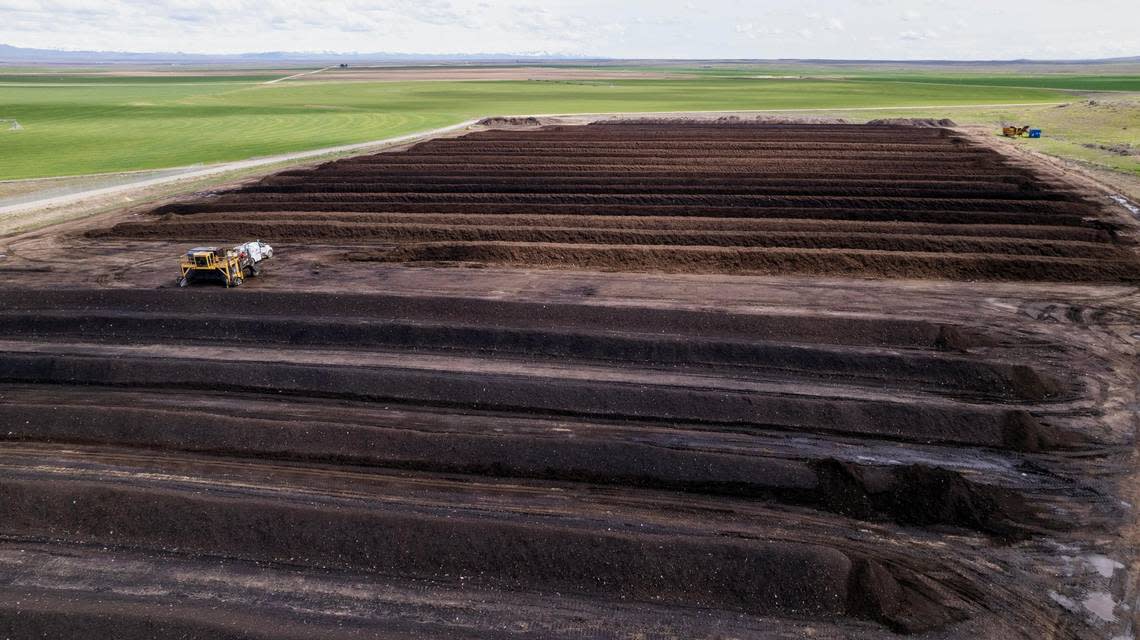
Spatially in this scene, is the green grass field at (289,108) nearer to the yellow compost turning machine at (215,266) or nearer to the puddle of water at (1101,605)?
the yellow compost turning machine at (215,266)

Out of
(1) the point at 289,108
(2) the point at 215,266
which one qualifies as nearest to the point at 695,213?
(2) the point at 215,266

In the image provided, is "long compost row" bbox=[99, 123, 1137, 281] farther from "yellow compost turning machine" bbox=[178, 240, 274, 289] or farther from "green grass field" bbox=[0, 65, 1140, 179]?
"green grass field" bbox=[0, 65, 1140, 179]

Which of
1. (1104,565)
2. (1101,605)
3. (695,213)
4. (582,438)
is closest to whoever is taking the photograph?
(1101,605)

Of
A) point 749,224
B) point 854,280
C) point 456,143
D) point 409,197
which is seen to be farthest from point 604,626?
point 456,143

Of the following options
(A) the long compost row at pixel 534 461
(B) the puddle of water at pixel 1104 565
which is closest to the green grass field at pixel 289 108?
(A) the long compost row at pixel 534 461

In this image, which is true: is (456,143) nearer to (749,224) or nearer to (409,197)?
(409,197)

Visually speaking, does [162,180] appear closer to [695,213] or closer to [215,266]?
[215,266]

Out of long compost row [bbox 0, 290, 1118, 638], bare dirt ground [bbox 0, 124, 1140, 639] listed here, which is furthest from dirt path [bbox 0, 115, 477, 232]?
long compost row [bbox 0, 290, 1118, 638]
